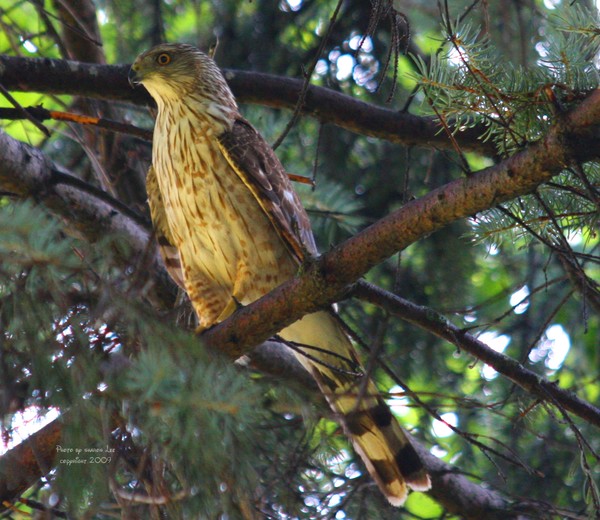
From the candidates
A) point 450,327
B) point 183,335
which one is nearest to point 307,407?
point 183,335

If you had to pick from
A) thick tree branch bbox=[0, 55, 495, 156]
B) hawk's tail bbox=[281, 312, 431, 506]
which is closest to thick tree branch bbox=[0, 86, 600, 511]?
thick tree branch bbox=[0, 55, 495, 156]

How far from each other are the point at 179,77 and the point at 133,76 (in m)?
0.41

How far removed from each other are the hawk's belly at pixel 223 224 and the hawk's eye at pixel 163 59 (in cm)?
63

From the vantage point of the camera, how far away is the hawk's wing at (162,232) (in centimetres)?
404

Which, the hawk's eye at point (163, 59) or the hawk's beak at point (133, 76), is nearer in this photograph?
the hawk's beak at point (133, 76)

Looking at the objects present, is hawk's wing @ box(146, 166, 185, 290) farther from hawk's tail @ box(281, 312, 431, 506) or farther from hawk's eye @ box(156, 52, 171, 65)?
hawk's tail @ box(281, 312, 431, 506)

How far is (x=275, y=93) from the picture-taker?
3.91 m

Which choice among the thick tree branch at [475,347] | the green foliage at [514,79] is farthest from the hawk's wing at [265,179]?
the green foliage at [514,79]

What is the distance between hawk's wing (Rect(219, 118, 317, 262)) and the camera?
359 cm

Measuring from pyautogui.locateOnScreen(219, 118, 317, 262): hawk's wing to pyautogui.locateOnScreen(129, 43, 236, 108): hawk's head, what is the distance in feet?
1.14

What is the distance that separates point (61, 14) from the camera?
4.38 m

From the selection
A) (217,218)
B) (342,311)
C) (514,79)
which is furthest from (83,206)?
(514,79)

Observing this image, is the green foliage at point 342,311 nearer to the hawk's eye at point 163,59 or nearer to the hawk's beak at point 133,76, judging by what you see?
the hawk's beak at point 133,76

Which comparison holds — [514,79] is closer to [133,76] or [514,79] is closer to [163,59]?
[133,76]
